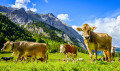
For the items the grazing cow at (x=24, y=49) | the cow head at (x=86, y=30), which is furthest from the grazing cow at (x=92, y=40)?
the grazing cow at (x=24, y=49)

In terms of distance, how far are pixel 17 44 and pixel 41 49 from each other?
2.79m

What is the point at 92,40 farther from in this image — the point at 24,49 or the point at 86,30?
the point at 24,49

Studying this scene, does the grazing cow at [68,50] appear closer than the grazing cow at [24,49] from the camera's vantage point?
No

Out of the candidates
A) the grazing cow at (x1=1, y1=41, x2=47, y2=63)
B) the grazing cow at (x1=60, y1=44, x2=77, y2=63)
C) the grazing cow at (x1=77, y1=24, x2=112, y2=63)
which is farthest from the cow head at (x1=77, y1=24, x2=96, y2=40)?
the grazing cow at (x1=60, y1=44, x2=77, y2=63)

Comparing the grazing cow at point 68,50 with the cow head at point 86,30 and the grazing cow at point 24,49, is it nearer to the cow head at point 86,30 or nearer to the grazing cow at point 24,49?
the grazing cow at point 24,49

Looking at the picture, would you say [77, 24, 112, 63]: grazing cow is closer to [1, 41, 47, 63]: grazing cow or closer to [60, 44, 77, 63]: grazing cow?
[1, 41, 47, 63]: grazing cow

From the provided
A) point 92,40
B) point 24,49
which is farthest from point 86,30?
point 24,49

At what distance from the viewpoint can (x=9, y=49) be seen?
11406 mm

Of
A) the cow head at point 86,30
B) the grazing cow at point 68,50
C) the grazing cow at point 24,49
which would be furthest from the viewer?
the grazing cow at point 68,50

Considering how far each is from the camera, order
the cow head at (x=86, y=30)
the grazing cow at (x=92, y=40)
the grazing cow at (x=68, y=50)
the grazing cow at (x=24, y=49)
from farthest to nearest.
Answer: the grazing cow at (x=68, y=50)
the grazing cow at (x=24, y=49)
the grazing cow at (x=92, y=40)
the cow head at (x=86, y=30)

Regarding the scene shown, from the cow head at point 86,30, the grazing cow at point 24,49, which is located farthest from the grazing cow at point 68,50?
the cow head at point 86,30

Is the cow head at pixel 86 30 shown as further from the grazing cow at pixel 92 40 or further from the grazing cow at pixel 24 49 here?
the grazing cow at pixel 24 49

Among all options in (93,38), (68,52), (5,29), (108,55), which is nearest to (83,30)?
(93,38)

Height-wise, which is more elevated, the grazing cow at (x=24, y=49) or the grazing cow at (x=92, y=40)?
the grazing cow at (x=92, y=40)
